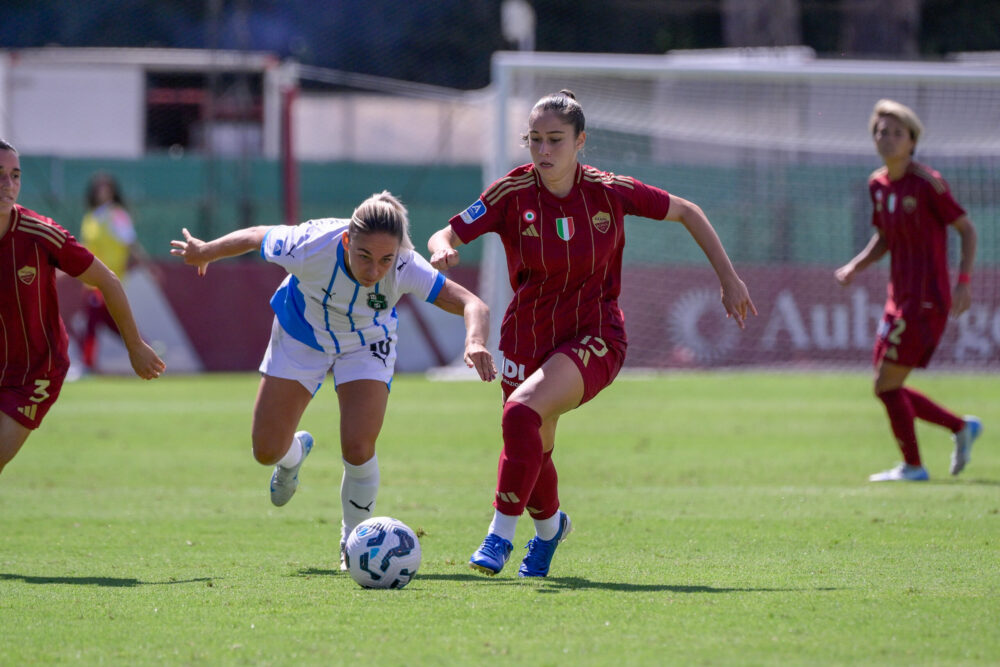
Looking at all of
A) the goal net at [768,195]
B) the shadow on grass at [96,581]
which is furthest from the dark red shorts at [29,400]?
the goal net at [768,195]

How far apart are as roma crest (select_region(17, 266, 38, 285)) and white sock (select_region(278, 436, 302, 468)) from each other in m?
1.46

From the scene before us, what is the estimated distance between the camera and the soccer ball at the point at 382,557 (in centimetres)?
570

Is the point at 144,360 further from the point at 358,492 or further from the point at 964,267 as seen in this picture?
the point at 964,267

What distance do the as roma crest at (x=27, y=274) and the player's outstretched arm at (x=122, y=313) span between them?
0.69ft

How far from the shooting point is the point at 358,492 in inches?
263

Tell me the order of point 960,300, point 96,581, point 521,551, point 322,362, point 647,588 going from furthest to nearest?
point 960,300
point 521,551
point 322,362
point 96,581
point 647,588

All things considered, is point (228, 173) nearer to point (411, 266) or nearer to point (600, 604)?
point (411, 266)

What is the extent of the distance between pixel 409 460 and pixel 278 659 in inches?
250

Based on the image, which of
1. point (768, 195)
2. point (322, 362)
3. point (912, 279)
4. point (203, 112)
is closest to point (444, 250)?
point (322, 362)

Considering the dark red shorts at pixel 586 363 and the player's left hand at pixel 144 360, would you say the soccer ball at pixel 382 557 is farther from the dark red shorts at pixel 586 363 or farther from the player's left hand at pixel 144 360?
the player's left hand at pixel 144 360

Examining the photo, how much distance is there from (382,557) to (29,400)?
2049 millimetres

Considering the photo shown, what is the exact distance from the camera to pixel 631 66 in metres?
16.5

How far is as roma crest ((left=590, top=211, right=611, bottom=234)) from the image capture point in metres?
6.14

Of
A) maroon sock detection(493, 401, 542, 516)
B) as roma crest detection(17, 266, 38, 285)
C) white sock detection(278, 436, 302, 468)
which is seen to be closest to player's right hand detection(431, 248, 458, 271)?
maroon sock detection(493, 401, 542, 516)
